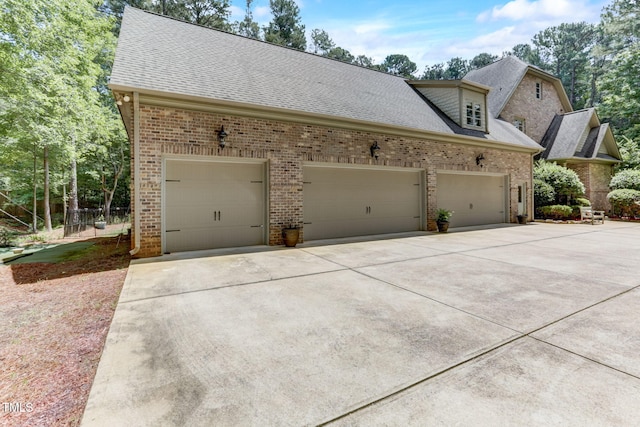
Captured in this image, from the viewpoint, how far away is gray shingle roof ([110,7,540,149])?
23.5 ft

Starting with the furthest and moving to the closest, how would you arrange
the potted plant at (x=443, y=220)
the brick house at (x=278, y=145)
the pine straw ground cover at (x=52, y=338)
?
1. the potted plant at (x=443, y=220)
2. the brick house at (x=278, y=145)
3. the pine straw ground cover at (x=52, y=338)

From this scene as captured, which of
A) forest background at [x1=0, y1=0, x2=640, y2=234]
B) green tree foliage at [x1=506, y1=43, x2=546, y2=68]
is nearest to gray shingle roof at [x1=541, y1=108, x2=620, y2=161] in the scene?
forest background at [x1=0, y1=0, x2=640, y2=234]

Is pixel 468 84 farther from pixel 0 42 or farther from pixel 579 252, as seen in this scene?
pixel 0 42

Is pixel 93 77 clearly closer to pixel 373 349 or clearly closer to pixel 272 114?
pixel 272 114

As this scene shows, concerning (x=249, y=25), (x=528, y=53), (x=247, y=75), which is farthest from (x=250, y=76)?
(x=528, y=53)

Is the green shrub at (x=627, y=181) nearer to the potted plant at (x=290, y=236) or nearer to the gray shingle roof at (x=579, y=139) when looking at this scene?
the gray shingle roof at (x=579, y=139)

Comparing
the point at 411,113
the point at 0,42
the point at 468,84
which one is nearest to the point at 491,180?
the point at 468,84

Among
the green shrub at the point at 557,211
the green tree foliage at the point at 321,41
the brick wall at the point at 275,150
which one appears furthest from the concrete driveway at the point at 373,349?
the green tree foliage at the point at 321,41

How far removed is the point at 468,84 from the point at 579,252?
865 cm

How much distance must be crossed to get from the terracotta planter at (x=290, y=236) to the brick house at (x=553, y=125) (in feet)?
53.2

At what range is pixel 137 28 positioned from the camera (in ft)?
28.8

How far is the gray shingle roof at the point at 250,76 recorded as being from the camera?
23.5 ft

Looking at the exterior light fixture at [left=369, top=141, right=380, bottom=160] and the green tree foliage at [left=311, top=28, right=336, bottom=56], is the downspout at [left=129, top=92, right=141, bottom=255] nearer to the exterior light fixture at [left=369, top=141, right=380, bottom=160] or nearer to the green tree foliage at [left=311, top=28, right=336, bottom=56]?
the exterior light fixture at [left=369, top=141, right=380, bottom=160]

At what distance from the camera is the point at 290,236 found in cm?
796
